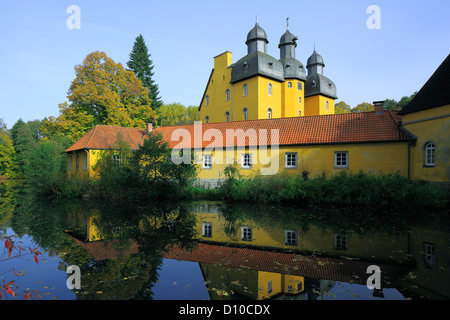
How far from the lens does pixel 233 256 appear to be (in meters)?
7.30

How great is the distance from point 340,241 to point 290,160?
12419mm

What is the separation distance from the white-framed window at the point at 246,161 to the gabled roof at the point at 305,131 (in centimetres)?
89

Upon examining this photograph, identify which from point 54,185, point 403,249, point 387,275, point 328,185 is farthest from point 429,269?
point 54,185

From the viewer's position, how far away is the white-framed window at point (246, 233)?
363 inches

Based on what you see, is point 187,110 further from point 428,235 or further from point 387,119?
point 428,235

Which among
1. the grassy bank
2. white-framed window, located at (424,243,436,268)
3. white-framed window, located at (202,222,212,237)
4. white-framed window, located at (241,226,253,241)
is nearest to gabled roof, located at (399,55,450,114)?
the grassy bank

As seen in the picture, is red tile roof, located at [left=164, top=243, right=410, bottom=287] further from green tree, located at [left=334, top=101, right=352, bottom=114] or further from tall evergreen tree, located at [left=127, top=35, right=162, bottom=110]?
green tree, located at [left=334, top=101, right=352, bottom=114]

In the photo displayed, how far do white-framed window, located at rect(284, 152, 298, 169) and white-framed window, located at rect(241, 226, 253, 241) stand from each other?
10.7 meters

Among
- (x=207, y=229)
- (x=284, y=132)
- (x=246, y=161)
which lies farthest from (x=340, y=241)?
(x=284, y=132)

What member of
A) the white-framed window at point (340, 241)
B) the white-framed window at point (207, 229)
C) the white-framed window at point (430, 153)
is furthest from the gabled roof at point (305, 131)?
the white-framed window at point (340, 241)

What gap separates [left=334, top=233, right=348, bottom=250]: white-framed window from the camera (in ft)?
25.9

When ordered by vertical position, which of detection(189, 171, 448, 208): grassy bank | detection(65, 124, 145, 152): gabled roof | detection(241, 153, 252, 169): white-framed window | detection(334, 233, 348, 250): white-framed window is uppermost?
detection(65, 124, 145, 152): gabled roof

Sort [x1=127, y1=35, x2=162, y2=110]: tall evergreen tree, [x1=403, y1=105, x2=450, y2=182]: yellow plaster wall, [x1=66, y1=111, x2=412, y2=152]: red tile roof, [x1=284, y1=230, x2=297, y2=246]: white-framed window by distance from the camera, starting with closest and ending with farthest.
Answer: [x1=284, y1=230, x2=297, y2=246]: white-framed window
[x1=403, y1=105, x2=450, y2=182]: yellow plaster wall
[x1=66, y1=111, x2=412, y2=152]: red tile roof
[x1=127, y1=35, x2=162, y2=110]: tall evergreen tree

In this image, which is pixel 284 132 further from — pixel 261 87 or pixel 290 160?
pixel 261 87
